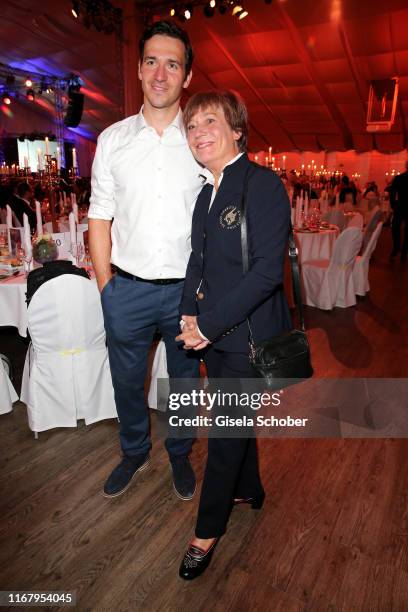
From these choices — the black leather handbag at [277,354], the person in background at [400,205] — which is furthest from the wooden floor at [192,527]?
the person in background at [400,205]

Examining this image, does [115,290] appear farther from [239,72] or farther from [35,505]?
[239,72]

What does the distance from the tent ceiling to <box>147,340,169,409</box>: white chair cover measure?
38.1 ft

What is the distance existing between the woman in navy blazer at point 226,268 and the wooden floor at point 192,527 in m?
0.20

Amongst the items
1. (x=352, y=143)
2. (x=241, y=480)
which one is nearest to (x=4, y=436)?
(x=241, y=480)

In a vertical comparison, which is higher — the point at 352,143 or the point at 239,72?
the point at 239,72

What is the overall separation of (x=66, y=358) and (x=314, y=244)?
3.91 meters

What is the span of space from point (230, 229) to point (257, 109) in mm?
19334

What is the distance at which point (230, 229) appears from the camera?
1434 mm

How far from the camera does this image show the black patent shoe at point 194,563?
168 cm

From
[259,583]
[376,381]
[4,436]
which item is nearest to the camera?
[259,583]

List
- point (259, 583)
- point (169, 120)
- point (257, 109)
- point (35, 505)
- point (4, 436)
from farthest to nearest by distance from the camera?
point (257, 109) < point (4, 436) < point (35, 505) < point (169, 120) < point (259, 583)

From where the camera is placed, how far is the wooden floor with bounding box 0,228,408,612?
1.64m

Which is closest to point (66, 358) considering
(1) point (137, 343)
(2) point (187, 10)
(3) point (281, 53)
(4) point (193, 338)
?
(1) point (137, 343)

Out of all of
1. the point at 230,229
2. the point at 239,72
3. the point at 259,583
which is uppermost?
the point at 239,72
